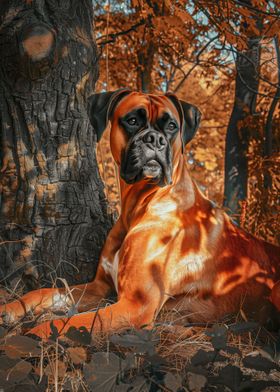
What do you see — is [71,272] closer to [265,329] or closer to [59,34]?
[265,329]

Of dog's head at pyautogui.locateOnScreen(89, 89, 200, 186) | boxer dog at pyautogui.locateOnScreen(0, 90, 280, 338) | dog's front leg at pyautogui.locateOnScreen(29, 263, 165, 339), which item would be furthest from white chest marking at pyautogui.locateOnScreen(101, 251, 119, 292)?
dog's head at pyautogui.locateOnScreen(89, 89, 200, 186)

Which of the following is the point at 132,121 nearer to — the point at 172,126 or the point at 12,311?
the point at 172,126

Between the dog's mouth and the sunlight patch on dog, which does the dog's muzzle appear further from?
the sunlight patch on dog

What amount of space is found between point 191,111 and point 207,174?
9.52 m

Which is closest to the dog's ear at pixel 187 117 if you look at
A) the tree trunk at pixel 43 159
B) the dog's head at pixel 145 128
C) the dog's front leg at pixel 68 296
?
the dog's head at pixel 145 128

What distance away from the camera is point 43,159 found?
177 inches

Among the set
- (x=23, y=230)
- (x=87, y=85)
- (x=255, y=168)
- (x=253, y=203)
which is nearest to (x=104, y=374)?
(x=23, y=230)

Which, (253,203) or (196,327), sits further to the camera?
(253,203)

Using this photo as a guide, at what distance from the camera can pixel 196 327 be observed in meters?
3.73

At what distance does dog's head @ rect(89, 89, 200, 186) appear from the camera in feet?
12.1

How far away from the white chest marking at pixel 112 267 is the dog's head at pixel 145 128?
0.56 m

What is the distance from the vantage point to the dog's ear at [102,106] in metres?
4.00

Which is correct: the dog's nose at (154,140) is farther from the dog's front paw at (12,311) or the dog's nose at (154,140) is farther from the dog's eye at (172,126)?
the dog's front paw at (12,311)

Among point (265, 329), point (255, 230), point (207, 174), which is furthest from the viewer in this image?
point (207, 174)
